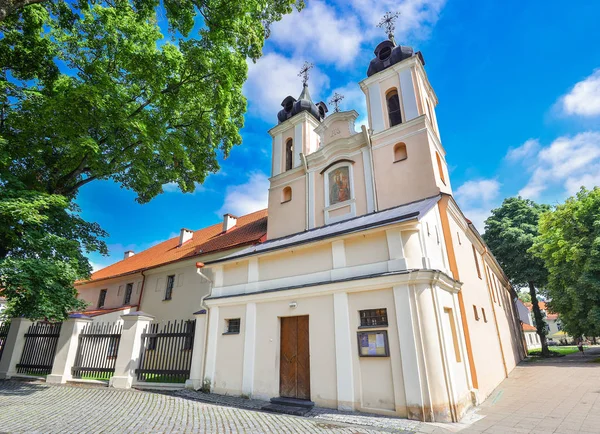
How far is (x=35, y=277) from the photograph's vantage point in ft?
32.8

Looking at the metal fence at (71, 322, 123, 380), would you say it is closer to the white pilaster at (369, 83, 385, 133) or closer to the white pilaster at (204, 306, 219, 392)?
the white pilaster at (204, 306, 219, 392)

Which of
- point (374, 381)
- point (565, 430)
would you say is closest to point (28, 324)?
point (374, 381)

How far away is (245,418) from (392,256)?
526 cm

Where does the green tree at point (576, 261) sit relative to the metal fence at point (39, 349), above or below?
above

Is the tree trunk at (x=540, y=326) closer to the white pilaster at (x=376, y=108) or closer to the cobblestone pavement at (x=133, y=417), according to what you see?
the white pilaster at (x=376, y=108)


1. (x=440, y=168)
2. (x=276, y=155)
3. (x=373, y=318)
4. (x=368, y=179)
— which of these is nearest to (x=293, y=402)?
(x=373, y=318)

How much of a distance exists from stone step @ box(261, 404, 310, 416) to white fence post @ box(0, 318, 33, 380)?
471 inches

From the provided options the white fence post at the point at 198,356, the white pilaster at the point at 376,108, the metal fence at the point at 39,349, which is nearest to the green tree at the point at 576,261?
the white pilaster at the point at 376,108

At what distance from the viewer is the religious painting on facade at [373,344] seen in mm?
7844

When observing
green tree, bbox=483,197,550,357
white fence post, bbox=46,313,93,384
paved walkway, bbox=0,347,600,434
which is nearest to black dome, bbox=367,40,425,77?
paved walkway, bbox=0,347,600,434

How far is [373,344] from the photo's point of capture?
8008 millimetres

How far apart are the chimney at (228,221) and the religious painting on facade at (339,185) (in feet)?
31.6

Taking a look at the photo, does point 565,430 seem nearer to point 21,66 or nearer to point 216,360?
point 216,360

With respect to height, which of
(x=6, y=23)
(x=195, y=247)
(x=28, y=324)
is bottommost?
(x=28, y=324)
